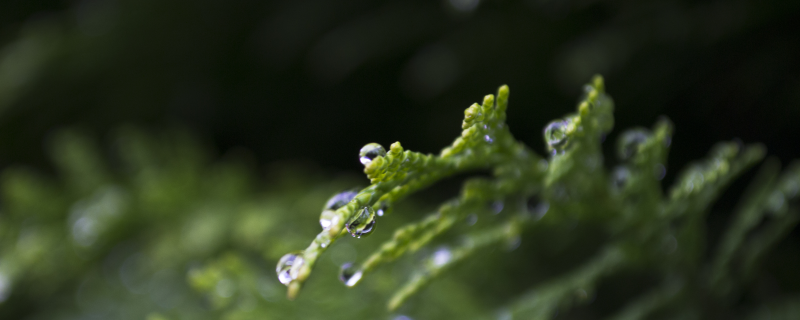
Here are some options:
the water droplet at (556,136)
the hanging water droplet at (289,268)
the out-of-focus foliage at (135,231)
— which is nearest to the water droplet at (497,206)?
the water droplet at (556,136)

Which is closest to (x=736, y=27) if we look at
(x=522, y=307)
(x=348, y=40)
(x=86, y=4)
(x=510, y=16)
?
(x=510, y=16)

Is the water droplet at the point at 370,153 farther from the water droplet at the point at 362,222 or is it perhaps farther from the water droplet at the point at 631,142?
the water droplet at the point at 631,142

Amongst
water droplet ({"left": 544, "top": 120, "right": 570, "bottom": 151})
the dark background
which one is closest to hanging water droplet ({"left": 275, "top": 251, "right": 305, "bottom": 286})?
water droplet ({"left": 544, "top": 120, "right": 570, "bottom": 151})

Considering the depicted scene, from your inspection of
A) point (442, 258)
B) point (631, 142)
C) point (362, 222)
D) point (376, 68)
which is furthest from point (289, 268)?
point (376, 68)

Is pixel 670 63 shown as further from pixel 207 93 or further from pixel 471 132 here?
pixel 207 93

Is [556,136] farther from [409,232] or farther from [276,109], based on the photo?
[276,109]

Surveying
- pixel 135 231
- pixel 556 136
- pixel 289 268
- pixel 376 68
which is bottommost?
pixel 289 268

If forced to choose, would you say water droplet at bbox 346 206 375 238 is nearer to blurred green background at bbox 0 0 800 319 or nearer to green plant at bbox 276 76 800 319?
green plant at bbox 276 76 800 319
